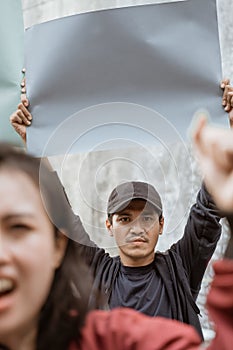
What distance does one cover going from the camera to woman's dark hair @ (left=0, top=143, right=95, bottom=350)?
0.69 m

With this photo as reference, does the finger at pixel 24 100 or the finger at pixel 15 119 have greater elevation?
the finger at pixel 24 100

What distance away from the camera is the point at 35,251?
654 millimetres

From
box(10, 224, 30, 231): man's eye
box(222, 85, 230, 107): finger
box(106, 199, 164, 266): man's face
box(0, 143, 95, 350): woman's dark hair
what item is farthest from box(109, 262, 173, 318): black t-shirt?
box(10, 224, 30, 231): man's eye

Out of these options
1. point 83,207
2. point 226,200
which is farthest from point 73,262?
point 83,207

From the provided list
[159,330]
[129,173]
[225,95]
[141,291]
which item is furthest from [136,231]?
[159,330]

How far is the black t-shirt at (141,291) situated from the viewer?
1.30m

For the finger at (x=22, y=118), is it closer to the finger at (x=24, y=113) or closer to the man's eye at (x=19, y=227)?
the finger at (x=24, y=113)

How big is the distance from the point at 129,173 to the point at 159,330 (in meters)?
1.22

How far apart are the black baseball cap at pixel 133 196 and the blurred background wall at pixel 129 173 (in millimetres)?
48

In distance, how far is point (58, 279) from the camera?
710mm

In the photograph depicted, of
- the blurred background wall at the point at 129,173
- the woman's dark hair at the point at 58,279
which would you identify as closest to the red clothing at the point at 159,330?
the woman's dark hair at the point at 58,279

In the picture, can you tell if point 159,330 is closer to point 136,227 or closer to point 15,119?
Result: point 136,227

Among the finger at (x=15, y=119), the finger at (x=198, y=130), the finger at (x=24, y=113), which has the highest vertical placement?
the finger at (x=198, y=130)

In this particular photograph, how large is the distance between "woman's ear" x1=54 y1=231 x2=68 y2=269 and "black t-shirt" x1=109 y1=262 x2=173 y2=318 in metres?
0.60
